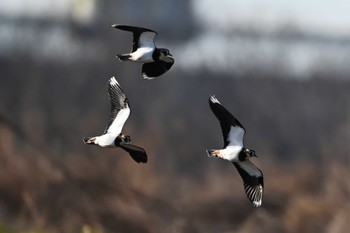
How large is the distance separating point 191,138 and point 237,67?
343 centimetres

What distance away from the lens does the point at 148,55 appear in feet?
13.4

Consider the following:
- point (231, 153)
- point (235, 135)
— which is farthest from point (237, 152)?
point (235, 135)

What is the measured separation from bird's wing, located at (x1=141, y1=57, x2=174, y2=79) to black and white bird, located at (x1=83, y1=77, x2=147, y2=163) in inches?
3.7

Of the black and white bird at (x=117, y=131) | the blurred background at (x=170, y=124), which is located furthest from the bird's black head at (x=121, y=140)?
the blurred background at (x=170, y=124)

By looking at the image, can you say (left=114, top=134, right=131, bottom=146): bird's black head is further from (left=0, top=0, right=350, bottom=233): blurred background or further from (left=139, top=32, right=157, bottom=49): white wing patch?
(left=0, top=0, right=350, bottom=233): blurred background

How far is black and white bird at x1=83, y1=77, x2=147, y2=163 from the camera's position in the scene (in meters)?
4.04

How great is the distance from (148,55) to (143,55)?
0.05 ft

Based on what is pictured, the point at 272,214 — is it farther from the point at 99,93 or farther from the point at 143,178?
the point at 99,93

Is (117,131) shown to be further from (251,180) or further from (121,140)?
(251,180)

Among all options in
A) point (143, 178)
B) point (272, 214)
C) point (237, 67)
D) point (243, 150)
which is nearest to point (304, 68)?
point (237, 67)

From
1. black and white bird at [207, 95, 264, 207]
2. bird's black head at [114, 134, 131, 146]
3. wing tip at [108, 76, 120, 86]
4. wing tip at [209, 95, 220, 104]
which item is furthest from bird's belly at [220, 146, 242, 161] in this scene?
wing tip at [108, 76, 120, 86]

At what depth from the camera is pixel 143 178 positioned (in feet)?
51.3

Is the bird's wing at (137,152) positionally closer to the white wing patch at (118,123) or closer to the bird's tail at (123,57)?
the white wing patch at (118,123)

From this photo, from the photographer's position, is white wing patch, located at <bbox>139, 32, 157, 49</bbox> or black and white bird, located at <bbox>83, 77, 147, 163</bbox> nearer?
black and white bird, located at <bbox>83, 77, 147, 163</bbox>
